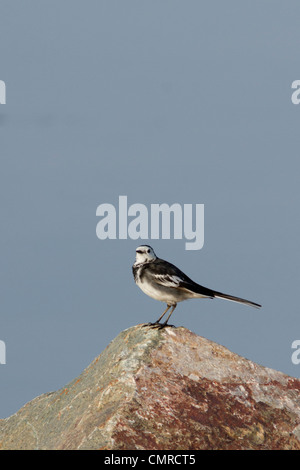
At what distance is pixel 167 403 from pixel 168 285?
3.42 m

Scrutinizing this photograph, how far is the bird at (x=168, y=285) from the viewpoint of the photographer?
1506 cm

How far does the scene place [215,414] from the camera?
1209 centimetres

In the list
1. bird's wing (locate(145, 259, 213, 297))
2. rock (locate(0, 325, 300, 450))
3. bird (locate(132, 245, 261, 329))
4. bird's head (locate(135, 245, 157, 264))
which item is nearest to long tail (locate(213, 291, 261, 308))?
bird (locate(132, 245, 261, 329))

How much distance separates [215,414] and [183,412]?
0.53 metres

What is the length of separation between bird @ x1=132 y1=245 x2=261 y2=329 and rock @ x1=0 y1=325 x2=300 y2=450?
132 centimetres

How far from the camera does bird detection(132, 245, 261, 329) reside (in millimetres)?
15062

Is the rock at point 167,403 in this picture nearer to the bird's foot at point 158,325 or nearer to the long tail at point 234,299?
the bird's foot at point 158,325

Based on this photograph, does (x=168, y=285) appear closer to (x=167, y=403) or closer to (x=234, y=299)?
(x=234, y=299)

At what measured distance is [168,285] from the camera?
49.3ft

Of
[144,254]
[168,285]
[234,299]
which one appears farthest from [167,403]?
[144,254]

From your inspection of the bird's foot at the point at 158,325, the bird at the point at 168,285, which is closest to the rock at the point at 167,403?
the bird's foot at the point at 158,325
